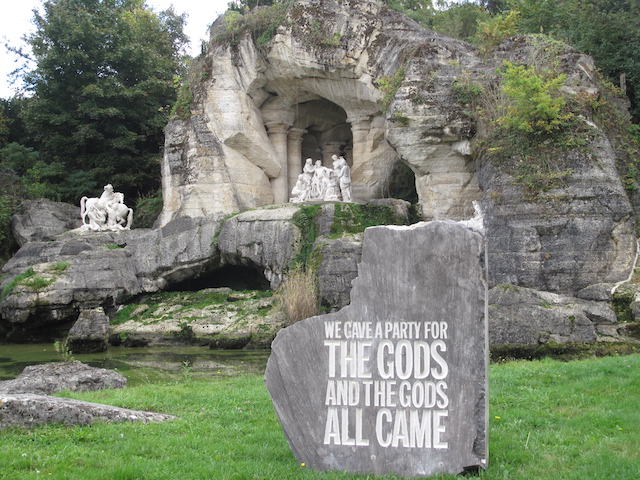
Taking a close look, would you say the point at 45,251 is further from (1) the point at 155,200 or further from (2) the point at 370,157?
(2) the point at 370,157

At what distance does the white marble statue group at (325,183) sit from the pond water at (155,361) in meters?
7.05

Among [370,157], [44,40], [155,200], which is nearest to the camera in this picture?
[370,157]

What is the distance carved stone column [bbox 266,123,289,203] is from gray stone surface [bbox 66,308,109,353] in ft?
29.8

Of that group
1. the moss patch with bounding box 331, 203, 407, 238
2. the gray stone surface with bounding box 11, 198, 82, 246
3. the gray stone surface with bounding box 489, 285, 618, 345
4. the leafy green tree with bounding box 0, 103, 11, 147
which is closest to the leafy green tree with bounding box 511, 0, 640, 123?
the moss patch with bounding box 331, 203, 407, 238

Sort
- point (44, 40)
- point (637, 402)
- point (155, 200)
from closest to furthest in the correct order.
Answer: point (637, 402)
point (155, 200)
point (44, 40)

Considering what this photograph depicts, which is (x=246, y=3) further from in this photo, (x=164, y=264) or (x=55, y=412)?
(x=55, y=412)

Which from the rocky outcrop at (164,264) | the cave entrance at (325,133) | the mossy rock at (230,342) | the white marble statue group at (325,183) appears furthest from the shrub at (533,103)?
the cave entrance at (325,133)

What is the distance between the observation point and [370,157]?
886 inches

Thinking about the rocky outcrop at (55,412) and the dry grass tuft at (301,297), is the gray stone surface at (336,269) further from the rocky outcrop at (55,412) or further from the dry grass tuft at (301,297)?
the rocky outcrop at (55,412)

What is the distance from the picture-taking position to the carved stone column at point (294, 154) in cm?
2458

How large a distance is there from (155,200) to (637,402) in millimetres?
20898

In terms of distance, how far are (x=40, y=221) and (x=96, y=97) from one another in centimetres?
557

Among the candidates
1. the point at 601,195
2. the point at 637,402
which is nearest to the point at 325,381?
the point at 637,402

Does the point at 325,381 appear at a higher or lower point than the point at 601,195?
lower
